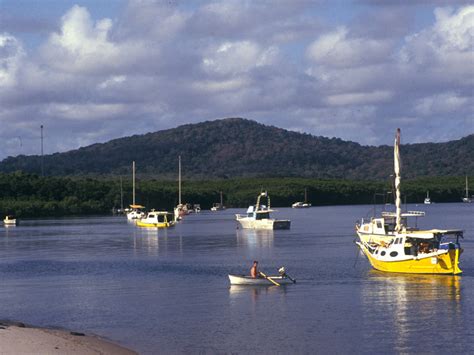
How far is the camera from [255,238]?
10819 cm

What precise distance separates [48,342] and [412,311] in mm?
17835

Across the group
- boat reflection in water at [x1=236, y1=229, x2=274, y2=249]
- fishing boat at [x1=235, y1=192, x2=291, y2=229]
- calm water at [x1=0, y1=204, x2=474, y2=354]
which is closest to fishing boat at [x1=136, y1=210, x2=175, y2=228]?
fishing boat at [x1=235, y1=192, x2=291, y2=229]

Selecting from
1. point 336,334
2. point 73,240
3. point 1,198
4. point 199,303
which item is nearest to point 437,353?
point 336,334

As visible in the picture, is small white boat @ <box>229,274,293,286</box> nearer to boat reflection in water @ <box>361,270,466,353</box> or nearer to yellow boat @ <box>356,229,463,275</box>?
boat reflection in water @ <box>361,270,466,353</box>

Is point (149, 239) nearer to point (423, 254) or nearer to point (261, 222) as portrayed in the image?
point (261, 222)

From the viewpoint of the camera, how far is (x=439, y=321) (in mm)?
41750

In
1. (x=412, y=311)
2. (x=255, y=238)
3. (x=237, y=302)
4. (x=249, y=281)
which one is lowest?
(x=412, y=311)

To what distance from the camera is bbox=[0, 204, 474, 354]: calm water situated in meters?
37.9

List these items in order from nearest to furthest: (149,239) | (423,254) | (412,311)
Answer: (412,311) → (423,254) → (149,239)

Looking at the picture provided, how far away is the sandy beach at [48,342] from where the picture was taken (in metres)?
33.0

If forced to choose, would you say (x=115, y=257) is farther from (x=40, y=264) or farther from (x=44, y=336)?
(x=44, y=336)

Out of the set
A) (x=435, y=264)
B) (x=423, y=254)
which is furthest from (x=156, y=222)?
(x=435, y=264)

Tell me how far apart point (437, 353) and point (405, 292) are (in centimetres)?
1687

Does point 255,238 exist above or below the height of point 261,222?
below
